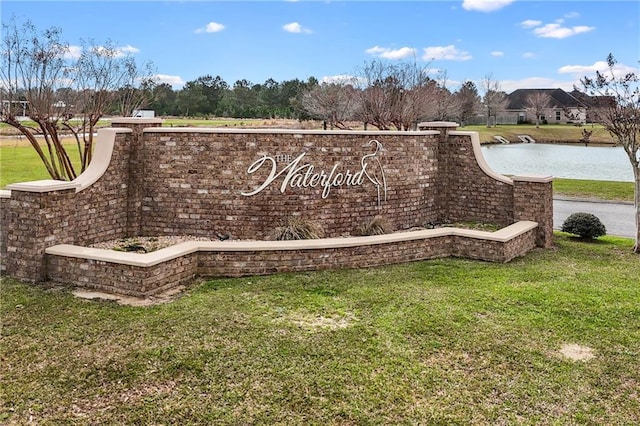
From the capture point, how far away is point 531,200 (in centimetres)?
1186

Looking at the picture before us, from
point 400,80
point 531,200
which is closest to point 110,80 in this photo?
point 531,200

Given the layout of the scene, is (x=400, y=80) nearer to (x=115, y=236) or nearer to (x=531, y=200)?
(x=531, y=200)

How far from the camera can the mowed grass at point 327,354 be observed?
4.67 m

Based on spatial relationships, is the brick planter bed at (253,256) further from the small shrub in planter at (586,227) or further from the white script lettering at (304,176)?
the small shrub in planter at (586,227)

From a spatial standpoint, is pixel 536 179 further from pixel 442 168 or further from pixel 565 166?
pixel 565 166

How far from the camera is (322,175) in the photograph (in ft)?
35.6

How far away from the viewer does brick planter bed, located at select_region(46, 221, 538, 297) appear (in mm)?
7697

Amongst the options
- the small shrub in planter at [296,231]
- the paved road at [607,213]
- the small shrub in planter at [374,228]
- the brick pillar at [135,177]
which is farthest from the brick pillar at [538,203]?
the brick pillar at [135,177]

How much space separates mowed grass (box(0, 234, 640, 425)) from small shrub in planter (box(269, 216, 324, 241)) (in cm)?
148

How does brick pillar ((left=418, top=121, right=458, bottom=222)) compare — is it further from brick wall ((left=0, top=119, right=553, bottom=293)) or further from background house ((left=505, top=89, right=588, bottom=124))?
background house ((left=505, top=89, right=588, bottom=124))

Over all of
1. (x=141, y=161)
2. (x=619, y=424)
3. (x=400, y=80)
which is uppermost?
(x=400, y=80)

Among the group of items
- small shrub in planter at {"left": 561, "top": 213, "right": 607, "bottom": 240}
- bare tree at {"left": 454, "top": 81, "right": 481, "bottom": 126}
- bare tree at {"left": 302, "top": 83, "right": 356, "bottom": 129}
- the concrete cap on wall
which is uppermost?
bare tree at {"left": 454, "top": 81, "right": 481, "bottom": 126}

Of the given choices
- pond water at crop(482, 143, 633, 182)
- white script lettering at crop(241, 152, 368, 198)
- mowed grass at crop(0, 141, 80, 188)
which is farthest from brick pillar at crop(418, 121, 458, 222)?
pond water at crop(482, 143, 633, 182)

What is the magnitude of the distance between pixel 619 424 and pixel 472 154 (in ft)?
29.9
